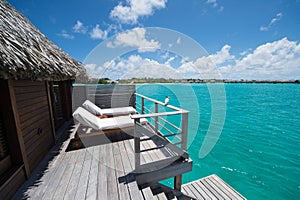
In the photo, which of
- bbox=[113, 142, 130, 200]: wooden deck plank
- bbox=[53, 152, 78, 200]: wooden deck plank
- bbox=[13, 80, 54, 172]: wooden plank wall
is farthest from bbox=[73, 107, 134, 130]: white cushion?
bbox=[53, 152, 78, 200]: wooden deck plank

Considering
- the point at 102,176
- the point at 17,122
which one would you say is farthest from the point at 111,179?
the point at 17,122

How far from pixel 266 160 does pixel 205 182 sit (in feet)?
12.3

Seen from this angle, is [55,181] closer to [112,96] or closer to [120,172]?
[120,172]

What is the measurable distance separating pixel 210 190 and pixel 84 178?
3.01 metres

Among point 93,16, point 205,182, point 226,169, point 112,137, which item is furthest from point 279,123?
point 93,16

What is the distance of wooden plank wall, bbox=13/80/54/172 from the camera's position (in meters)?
1.84

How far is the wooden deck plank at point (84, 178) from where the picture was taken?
5.11 ft

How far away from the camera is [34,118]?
6.96 feet

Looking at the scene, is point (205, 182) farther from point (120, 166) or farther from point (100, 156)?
point (100, 156)

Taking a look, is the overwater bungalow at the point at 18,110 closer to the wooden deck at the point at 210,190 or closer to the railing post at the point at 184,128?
the railing post at the point at 184,128

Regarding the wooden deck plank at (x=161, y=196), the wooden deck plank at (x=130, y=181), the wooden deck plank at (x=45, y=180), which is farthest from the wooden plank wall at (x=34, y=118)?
the wooden deck plank at (x=161, y=196)

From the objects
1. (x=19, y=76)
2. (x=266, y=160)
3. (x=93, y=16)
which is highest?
(x=93, y=16)

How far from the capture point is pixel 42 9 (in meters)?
4.20

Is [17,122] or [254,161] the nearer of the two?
[17,122]
